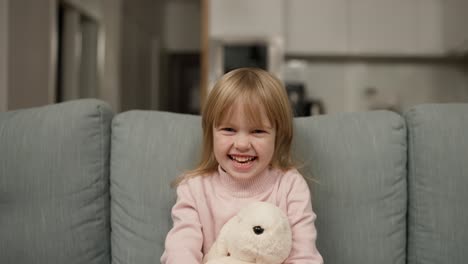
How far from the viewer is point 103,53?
394cm

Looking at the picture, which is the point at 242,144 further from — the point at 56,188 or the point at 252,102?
the point at 56,188

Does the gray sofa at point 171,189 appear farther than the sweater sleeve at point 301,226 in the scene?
Yes

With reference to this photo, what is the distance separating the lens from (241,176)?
1143mm

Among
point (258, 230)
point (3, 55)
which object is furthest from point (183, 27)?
point (258, 230)

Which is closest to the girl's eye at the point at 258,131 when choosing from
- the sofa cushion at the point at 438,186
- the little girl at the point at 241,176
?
the little girl at the point at 241,176

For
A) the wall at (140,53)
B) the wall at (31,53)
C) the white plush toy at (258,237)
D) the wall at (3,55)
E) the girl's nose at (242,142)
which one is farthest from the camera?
the wall at (140,53)

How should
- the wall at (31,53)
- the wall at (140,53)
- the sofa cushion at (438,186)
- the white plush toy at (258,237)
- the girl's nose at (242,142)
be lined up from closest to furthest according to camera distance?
the white plush toy at (258,237) → the girl's nose at (242,142) → the sofa cushion at (438,186) → the wall at (31,53) → the wall at (140,53)

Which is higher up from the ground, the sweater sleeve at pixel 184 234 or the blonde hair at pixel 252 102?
the blonde hair at pixel 252 102

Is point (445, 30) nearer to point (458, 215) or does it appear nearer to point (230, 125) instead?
point (458, 215)

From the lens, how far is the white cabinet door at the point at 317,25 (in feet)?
11.5

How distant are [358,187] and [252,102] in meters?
0.41

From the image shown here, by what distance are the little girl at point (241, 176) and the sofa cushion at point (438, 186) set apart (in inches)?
13.7

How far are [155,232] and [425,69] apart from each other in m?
3.09

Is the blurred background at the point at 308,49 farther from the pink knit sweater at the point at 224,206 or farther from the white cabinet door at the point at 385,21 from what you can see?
the pink knit sweater at the point at 224,206
